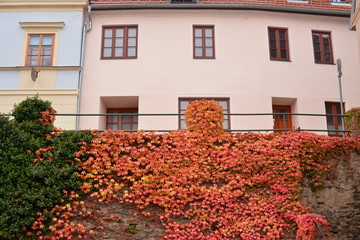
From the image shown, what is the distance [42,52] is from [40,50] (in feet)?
0.34

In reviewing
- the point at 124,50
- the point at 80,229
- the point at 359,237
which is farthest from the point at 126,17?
the point at 359,237

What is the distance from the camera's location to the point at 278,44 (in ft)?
57.2

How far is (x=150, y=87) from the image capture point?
1659 cm

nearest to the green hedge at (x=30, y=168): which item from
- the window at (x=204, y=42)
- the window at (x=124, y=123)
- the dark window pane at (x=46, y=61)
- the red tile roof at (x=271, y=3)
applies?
the window at (x=124, y=123)

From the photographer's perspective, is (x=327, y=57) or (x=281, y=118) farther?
(x=327, y=57)

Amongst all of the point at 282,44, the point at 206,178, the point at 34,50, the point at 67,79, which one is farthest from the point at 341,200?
the point at 34,50

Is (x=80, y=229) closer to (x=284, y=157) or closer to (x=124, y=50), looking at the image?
(x=284, y=157)

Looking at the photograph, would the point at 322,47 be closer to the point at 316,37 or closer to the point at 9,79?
the point at 316,37

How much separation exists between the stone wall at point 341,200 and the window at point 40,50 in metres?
10.7

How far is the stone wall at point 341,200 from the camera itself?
1103 centimetres

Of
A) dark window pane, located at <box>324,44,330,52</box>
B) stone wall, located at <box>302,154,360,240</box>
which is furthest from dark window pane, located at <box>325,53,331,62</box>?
stone wall, located at <box>302,154,360,240</box>

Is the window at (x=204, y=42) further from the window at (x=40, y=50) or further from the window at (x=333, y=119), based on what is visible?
the window at (x=40, y=50)

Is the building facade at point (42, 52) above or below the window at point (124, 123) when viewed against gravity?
above

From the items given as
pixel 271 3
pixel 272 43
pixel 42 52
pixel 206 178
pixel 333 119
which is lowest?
pixel 206 178
